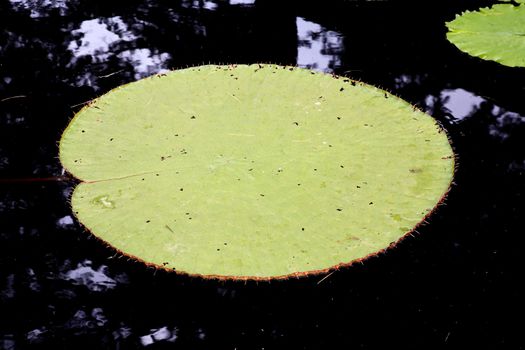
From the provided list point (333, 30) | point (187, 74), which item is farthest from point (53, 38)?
point (333, 30)

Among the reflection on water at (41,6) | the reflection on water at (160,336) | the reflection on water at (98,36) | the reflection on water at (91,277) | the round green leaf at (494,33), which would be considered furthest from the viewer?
the reflection on water at (41,6)

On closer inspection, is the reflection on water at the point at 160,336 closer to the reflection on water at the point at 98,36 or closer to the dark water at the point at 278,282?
the dark water at the point at 278,282

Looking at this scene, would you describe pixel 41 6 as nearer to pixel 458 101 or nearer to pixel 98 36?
pixel 98 36

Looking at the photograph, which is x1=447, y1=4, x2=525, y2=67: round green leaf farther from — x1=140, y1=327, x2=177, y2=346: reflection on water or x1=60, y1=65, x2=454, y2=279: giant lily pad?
x1=140, y1=327, x2=177, y2=346: reflection on water

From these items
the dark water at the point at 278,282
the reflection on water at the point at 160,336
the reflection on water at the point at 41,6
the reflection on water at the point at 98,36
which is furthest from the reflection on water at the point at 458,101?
the reflection on water at the point at 41,6

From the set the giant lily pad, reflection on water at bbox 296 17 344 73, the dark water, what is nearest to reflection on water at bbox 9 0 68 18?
the dark water
